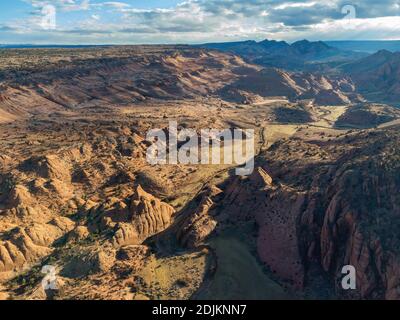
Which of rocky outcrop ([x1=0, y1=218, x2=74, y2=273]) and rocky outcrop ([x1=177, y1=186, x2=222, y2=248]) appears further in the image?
rocky outcrop ([x1=177, y1=186, x2=222, y2=248])

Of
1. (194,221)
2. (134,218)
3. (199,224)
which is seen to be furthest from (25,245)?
(199,224)

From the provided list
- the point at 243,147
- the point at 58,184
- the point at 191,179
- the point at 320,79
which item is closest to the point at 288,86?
the point at 320,79

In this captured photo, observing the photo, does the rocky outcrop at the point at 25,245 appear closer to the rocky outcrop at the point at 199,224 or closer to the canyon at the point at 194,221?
the canyon at the point at 194,221

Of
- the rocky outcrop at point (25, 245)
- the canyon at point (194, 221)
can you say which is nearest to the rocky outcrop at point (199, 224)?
the canyon at point (194, 221)

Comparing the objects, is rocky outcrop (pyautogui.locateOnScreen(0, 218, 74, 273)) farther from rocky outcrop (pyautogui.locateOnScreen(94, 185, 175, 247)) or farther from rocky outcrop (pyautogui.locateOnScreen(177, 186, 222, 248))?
rocky outcrop (pyautogui.locateOnScreen(177, 186, 222, 248))

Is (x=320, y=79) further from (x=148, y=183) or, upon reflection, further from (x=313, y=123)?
(x=148, y=183)

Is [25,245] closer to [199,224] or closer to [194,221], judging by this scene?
[194,221]

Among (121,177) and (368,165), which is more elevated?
(368,165)

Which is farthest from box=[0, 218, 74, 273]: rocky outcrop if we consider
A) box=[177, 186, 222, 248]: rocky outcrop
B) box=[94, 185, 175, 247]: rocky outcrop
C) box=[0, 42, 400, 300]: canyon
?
box=[177, 186, 222, 248]: rocky outcrop

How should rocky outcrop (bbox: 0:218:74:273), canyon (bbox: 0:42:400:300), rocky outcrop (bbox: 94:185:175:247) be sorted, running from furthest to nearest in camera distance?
1. rocky outcrop (bbox: 94:185:175:247)
2. rocky outcrop (bbox: 0:218:74:273)
3. canyon (bbox: 0:42:400:300)

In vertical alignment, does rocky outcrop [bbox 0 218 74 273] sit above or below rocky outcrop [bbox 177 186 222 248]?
below

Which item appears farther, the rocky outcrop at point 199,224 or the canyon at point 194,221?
the rocky outcrop at point 199,224
